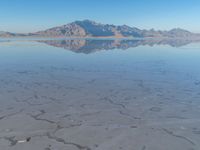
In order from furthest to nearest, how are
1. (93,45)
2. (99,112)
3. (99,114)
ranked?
(93,45), (99,112), (99,114)

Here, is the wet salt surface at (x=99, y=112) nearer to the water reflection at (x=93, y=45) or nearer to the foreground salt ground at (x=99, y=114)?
the foreground salt ground at (x=99, y=114)

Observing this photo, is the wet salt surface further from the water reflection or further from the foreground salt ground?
the water reflection

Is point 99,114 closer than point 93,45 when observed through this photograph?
Yes

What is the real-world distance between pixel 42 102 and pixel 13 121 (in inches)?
69.0

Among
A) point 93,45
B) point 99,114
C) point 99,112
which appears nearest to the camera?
point 99,114

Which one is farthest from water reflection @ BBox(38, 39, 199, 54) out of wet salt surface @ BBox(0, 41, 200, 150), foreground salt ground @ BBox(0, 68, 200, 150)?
foreground salt ground @ BBox(0, 68, 200, 150)

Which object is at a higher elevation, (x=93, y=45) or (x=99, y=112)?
(x=99, y=112)

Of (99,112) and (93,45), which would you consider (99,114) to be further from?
(93,45)

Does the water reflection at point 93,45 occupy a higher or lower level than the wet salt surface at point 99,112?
lower

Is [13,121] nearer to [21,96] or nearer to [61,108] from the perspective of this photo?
[61,108]

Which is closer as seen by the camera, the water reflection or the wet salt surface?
the wet salt surface

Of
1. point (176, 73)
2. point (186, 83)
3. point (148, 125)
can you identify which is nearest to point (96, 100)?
point (148, 125)

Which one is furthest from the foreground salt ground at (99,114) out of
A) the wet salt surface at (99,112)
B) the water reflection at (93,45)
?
the water reflection at (93,45)

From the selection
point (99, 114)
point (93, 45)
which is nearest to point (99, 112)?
point (99, 114)
